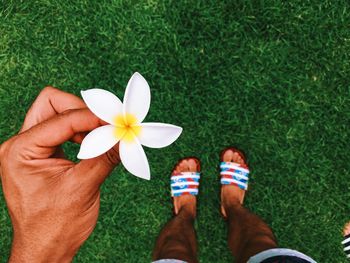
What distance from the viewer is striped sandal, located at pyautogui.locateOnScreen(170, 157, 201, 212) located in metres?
2.76

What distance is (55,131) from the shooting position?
5.64 ft

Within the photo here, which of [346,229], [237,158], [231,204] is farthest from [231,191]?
[346,229]

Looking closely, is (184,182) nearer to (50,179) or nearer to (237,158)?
(237,158)

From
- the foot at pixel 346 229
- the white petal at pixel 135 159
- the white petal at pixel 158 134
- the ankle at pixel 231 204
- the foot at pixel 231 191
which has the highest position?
the white petal at pixel 158 134

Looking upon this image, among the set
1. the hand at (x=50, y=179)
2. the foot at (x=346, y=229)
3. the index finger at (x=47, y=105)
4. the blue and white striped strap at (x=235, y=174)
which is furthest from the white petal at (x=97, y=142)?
the foot at (x=346, y=229)

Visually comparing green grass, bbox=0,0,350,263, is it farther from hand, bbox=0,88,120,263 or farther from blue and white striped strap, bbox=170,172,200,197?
hand, bbox=0,88,120,263

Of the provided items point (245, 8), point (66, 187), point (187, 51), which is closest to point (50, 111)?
point (66, 187)

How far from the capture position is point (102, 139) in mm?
1396

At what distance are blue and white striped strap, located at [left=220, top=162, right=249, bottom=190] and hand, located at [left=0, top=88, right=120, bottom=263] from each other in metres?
1.06

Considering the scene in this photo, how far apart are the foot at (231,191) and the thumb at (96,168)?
120 centimetres

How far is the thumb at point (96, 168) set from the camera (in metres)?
1.68

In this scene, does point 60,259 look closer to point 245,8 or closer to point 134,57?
point 134,57

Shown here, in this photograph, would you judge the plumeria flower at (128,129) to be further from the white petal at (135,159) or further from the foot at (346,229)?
the foot at (346,229)

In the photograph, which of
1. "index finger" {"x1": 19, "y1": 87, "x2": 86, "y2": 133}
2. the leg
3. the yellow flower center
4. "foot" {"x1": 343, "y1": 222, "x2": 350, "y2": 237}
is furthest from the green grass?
the yellow flower center
